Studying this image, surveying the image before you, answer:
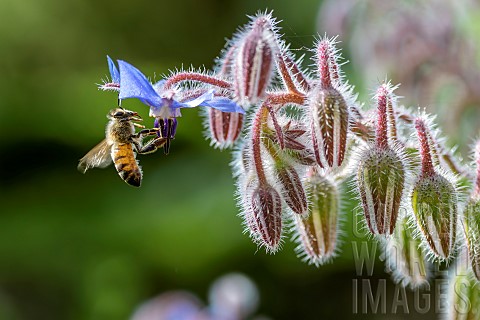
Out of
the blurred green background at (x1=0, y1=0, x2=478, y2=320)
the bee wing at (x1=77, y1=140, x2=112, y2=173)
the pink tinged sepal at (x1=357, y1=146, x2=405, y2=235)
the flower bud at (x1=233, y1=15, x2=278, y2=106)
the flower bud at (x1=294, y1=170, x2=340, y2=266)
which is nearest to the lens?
the flower bud at (x1=233, y1=15, x2=278, y2=106)

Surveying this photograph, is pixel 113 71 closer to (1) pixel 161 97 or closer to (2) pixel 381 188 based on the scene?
(1) pixel 161 97

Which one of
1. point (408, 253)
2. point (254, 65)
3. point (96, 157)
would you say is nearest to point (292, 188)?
point (254, 65)

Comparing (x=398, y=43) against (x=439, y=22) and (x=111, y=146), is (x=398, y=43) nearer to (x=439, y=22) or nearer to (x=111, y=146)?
(x=439, y=22)

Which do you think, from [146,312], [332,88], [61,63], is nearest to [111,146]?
[332,88]

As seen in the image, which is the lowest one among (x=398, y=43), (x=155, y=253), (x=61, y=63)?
(x=155, y=253)

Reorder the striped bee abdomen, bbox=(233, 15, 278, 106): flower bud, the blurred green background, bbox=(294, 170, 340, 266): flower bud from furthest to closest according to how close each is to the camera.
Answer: the blurred green background, the striped bee abdomen, bbox=(294, 170, 340, 266): flower bud, bbox=(233, 15, 278, 106): flower bud

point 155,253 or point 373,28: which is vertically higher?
point 373,28

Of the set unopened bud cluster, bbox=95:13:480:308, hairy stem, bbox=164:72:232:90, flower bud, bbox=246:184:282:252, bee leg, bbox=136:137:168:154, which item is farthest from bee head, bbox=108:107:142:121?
flower bud, bbox=246:184:282:252

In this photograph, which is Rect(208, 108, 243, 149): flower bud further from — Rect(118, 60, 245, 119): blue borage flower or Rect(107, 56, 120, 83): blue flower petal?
Rect(107, 56, 120, 83): blue flower petal
